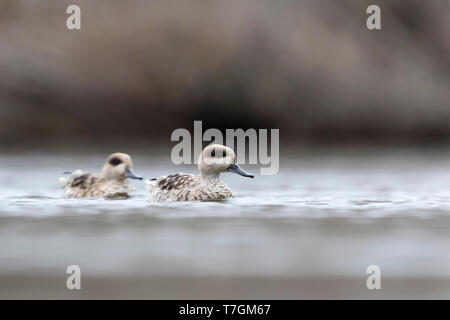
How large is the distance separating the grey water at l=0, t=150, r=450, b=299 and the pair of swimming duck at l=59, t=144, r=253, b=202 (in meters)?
0.13

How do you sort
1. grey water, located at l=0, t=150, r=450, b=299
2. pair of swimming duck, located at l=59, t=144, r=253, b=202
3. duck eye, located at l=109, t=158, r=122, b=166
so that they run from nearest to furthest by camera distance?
grey water, located at l=0, t=150, r=450, b=299 → pair of swimming duck, located at l=59, t=144, r=253, b=202 → duck eye, located at l=109, t=158, r=122, b=166

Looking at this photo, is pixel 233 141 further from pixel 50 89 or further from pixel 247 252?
pixel 247 252

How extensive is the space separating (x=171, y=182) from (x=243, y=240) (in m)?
1.62

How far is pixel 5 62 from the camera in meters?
10.1

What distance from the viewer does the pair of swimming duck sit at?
6562 mm

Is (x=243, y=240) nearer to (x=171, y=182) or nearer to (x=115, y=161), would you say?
(x=171, y=182)

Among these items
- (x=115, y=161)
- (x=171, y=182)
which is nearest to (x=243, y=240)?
(x=171, y=182)

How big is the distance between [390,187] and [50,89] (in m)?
4.25

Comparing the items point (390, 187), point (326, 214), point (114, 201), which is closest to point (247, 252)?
point (326, 214)

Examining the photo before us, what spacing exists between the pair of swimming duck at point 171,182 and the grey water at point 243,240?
0.43 feet

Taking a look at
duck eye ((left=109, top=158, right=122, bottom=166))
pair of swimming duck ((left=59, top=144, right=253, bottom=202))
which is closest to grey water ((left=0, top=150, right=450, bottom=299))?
pair of swimming duck ((left=59, top=144, right=253, bottom=202))

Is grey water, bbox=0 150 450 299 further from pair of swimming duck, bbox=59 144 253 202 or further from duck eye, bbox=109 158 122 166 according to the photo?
duck eye, bbox=109 158 122 166

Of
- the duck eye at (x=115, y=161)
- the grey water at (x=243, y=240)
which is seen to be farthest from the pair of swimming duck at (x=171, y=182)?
the grey water at (x=243, y=240)

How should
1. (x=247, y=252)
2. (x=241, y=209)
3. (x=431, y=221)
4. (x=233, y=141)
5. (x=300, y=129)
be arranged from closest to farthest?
(x=247, y=252), (x=431, y=221), (x=241, y=209), (x=233, y=141), (x=300, y=129)
